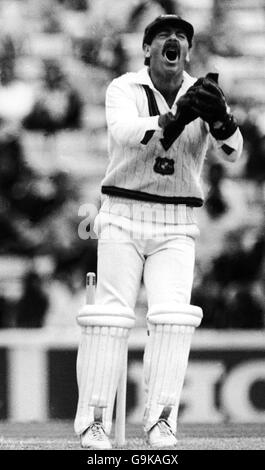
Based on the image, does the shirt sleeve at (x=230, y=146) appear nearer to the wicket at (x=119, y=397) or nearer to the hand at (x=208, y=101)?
the hand at (x=208, y=101)

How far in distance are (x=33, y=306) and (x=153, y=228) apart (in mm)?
2310

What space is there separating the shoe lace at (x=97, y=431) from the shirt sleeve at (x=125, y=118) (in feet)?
2.35

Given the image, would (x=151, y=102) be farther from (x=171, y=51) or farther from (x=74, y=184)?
(x=74, y=184)

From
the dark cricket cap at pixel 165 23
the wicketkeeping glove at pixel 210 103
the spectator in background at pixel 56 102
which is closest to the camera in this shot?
the wicketkeeping glove at pixel 210 103

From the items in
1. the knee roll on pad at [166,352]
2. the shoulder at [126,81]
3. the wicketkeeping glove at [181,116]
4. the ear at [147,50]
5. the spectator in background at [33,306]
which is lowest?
the spectator in background at [33,306]

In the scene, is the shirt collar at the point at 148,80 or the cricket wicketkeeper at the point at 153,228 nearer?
the cricket wicketkeeper at the point at 153,228

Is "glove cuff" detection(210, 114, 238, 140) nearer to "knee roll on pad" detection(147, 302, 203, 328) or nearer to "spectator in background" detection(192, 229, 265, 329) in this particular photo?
"knee roll on pad" detection(147, 302, 203, 328)

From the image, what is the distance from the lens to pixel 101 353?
333 cm

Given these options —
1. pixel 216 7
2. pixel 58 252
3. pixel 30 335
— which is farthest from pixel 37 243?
pixel 216 7

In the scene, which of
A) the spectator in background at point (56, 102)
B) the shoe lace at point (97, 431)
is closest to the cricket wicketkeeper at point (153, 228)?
the shoe lace at point (97, 431)

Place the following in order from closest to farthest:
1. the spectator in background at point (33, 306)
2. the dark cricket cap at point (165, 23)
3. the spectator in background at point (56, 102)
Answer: the dark cricket cap at point (165, 23)
the spectator in background at point (33, 306)
the spectator in background at point (56, 102)

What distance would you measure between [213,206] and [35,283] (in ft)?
2.76

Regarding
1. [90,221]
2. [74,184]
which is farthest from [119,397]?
[74,184]

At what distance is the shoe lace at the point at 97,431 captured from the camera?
10.8 ft
